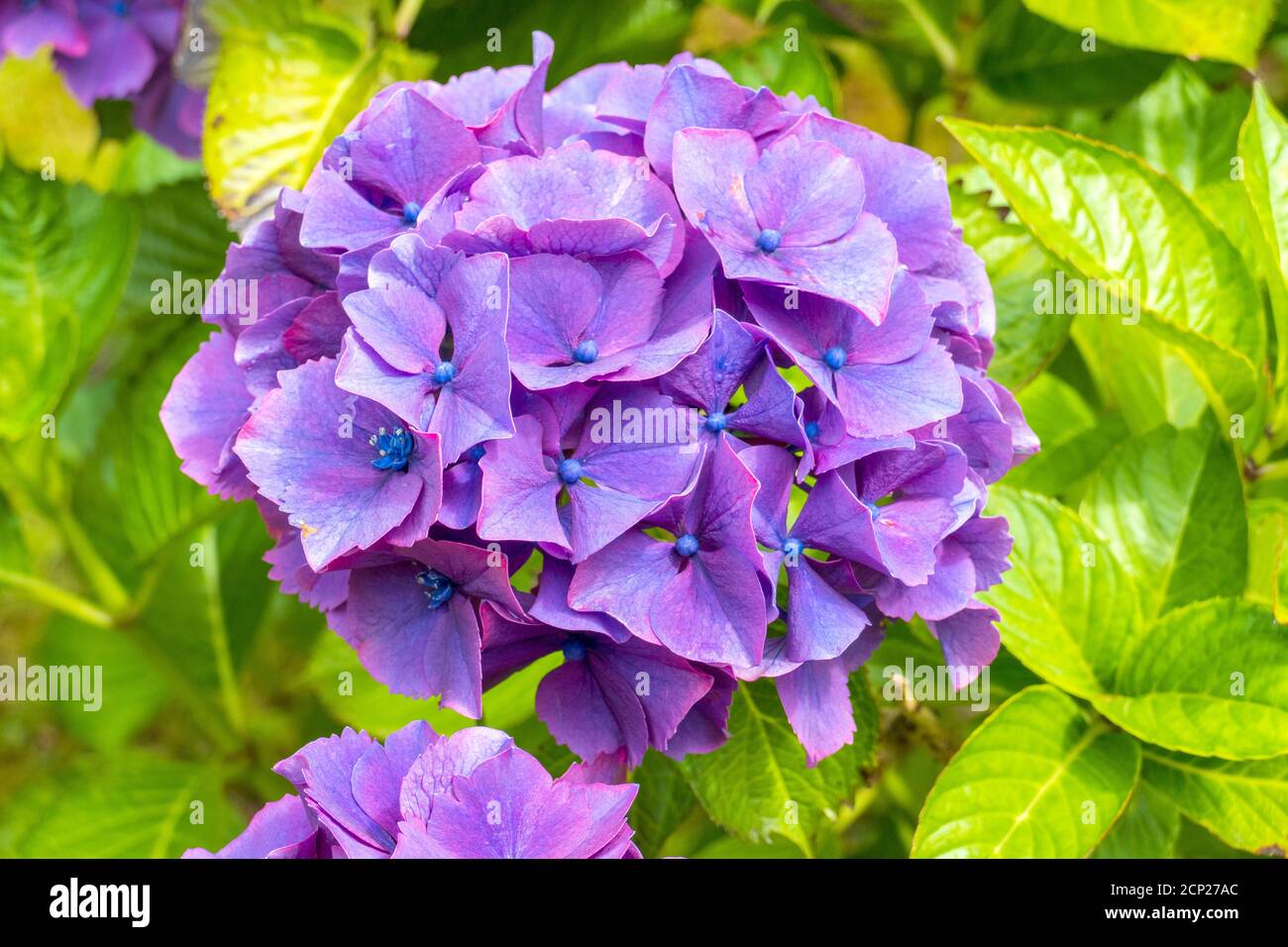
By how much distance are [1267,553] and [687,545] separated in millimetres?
580

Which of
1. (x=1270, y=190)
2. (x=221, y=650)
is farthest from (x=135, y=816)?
(x=1270, y=190)

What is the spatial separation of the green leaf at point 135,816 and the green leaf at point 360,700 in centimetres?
28

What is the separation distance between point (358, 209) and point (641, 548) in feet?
0.98

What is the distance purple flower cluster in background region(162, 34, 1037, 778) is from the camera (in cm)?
70

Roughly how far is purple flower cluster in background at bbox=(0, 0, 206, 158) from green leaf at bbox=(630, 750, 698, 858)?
874 millimetres

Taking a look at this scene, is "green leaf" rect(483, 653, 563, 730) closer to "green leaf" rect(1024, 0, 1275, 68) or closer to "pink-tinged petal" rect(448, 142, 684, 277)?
"pink-tinged petal" rect(448, 142, 684, 277)

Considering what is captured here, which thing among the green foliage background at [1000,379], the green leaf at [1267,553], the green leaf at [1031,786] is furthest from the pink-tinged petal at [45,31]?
the green leaf at [1267,553]

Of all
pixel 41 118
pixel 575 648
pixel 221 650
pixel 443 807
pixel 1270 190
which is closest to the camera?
pixel 443 807

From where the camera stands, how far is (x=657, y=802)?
103cm

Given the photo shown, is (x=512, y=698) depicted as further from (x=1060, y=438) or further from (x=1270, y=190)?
(x=1270, y=190)

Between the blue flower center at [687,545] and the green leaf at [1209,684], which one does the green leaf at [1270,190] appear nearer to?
the green leaf at [1209,684]

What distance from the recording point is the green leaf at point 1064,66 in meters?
1.34

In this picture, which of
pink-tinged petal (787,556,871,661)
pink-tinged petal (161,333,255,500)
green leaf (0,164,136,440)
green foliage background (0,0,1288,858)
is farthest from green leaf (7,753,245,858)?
pink-tinged petal (787,556,871,661)
